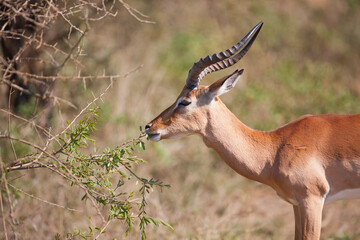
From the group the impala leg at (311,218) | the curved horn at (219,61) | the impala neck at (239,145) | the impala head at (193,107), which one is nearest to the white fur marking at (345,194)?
the impala leg at (311,218)

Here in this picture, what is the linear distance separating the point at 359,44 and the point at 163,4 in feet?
19.1

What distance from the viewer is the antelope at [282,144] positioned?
484cm

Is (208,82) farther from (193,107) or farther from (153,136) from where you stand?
(153,136)

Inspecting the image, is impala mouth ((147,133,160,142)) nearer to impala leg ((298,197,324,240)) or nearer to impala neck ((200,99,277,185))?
→ impala neck ((200,99,277,185))

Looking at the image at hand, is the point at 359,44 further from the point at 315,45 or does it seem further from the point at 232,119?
the point at 232,119

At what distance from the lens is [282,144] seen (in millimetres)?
5133

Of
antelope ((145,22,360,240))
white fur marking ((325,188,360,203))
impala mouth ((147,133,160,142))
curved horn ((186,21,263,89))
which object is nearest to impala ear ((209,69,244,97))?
antelope ((145,22,360,240))

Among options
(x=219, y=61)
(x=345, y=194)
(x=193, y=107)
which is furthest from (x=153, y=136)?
(x=345, y=194)

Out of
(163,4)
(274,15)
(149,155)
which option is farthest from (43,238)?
(274,15)

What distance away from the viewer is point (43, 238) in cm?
596

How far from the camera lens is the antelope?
15.9 ft

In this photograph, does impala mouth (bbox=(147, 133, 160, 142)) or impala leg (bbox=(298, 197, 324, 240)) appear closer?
impala leg (bbox=(298, 197, 324, 240))

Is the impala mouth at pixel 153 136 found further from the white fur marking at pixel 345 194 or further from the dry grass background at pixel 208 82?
the white fur marking at pixel 345 194

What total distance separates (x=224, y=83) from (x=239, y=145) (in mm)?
722
